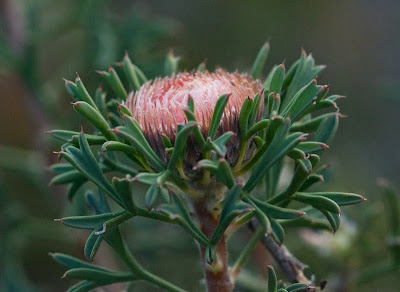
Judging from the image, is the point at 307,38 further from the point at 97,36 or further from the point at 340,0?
the point at 97,36

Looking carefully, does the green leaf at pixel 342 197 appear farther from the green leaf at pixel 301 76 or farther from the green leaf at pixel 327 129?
the green leaf at pixel 301 76

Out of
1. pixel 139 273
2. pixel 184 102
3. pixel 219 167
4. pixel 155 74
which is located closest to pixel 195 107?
pixel 184 102

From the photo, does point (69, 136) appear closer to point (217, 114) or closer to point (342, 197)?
point (217, 114)

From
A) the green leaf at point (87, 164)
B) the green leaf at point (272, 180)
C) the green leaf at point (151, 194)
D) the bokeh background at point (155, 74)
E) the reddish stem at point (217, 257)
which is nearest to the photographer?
the green leaf at point (151, 194)

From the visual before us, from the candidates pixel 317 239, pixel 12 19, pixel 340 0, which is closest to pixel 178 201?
pixel 317 239

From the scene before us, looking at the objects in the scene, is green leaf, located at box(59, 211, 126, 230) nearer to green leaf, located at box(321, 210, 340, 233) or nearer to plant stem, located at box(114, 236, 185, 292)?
plant stem, located at box(114, 236, 185, 292)

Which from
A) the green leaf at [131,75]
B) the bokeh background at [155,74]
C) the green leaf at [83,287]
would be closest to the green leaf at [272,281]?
the green leaf at [83,287]

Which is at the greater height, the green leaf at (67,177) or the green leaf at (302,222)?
the green leaf at (302,222)

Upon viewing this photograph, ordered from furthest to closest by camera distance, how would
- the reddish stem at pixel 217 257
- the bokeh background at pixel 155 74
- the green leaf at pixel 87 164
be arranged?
1. the bokeh background at pixel 155 74
2. the reddish stem at pixel 217 257
3. the green leaf at pixel 87 164
